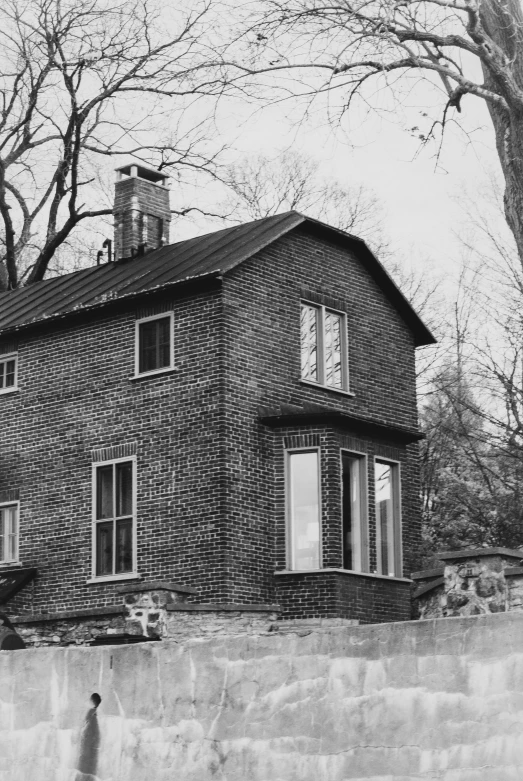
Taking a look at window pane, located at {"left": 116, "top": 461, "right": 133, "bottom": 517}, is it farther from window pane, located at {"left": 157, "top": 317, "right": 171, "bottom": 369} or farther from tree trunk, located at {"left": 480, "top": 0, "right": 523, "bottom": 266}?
tree trunk, located at {"left": 480, "top": 0, "right": 523, "bottom": 266}

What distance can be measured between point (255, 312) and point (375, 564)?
14.4ft

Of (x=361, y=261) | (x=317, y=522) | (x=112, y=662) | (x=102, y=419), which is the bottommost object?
(x=112, y=662)

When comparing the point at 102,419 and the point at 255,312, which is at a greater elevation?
the point at 255,312

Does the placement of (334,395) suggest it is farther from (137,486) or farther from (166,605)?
(166,605)

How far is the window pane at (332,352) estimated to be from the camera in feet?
71.9

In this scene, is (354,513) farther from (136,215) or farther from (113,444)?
(136,215)

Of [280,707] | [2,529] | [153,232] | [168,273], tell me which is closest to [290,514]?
[168,273]

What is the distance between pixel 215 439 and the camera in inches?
774

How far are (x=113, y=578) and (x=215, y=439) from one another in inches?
108

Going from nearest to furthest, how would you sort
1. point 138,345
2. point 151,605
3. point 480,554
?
point 480,554 → point 151,605 → point 138,345

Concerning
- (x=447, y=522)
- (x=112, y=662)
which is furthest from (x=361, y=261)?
(x=112, y=662)

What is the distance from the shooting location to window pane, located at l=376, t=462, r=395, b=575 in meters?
21.0

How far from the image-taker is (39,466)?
21.8 m

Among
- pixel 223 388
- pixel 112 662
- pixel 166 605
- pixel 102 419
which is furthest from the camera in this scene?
pixel 102 419
